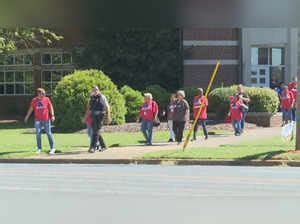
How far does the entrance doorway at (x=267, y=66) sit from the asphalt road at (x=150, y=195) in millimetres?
21336

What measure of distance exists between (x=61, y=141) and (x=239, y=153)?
7.05m

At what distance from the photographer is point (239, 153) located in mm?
14539

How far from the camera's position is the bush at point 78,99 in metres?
23.9

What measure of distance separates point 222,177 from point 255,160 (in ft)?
8.93

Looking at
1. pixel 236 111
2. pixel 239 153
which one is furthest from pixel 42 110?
pixel 236 111

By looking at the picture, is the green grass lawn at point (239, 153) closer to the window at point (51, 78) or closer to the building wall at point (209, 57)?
the building wall at point (209, 57)

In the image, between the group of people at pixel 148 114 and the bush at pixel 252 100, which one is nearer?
the group of people at pixel 148 114

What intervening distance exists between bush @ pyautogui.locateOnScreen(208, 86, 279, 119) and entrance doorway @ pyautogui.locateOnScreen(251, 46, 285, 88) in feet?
25.2

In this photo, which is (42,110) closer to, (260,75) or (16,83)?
(260,75)

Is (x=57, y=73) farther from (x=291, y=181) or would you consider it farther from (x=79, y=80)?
(x=291, y=181)

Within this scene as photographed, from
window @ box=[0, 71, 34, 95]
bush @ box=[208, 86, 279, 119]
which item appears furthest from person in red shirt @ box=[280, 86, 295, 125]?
window @ box=[0, 71, 34, 95]

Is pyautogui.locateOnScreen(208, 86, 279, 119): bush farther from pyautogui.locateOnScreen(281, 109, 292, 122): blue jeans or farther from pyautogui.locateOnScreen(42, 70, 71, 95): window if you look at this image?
pyautogui.locateOnScreen(42, 70, 71, 95): window

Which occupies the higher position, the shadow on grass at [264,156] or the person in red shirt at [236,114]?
the person in red shirt at [236,114]

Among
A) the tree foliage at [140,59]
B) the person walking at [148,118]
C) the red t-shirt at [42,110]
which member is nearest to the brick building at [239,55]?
the tree foliage at [140,59]
